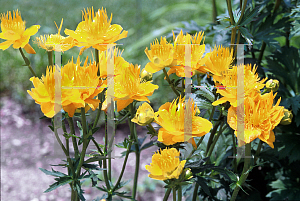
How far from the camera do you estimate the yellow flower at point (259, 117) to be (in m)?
0.55

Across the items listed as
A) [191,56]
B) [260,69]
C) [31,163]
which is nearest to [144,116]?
[191,56]

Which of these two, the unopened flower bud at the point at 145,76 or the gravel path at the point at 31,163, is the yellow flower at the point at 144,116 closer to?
the unopened flower bud at the point at 145,76

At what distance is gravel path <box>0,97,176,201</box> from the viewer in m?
1.47

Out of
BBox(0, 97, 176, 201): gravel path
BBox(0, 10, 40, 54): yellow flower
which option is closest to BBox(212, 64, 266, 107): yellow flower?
BBox(0, 10, 40, 54): yellow flower

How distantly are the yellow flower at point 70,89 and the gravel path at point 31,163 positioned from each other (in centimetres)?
69

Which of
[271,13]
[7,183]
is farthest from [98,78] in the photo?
[7,183]

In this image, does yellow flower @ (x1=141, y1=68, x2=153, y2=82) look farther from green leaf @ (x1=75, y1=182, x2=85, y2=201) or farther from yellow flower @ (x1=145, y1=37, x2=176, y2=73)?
green leaf @ (x1=75, y1=182, x2=85, y2=201)

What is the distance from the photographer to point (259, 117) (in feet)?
1.82

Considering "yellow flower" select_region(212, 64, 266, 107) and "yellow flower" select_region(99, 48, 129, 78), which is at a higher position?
"yellow flower" select_region(99, 48, 129, 78)

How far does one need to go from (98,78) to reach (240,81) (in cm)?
26

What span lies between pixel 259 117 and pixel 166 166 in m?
0.19

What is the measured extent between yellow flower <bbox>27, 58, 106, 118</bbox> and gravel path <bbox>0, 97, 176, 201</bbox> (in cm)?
69

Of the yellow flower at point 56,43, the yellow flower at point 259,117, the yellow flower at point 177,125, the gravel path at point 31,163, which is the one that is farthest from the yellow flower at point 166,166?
the gravel path at point 31,163

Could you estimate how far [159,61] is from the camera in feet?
1.93
